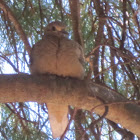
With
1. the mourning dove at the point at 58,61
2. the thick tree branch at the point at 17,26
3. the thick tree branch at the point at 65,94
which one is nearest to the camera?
Result: the thick tree branch at the point at 65,94

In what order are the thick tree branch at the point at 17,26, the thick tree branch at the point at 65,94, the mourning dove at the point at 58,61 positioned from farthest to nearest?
the thick tree branch at the point at 17,26 < the mourning dove at the point at 58,61 < the thick tree branch at the point at 65,94

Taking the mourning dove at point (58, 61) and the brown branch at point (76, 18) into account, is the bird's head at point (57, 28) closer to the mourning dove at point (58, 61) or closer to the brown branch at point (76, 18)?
the mourning dove at point (58, 61)

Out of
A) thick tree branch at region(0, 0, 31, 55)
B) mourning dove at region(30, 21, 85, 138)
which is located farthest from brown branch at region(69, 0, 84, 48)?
thick tree branch at region(0, 0, 31, 55)

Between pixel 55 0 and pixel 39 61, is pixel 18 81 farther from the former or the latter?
pixel 55 0

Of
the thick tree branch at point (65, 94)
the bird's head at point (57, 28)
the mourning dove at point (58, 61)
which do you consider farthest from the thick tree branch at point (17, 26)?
the thick tree branch at point (65, 94)

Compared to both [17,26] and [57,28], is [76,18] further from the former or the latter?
[17,26]

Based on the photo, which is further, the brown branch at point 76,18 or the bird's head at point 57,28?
the bird's head at point 57,28

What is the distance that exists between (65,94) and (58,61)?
442 millimetres

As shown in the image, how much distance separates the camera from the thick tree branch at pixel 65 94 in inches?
61.6

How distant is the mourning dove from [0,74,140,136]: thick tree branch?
14.2 inches

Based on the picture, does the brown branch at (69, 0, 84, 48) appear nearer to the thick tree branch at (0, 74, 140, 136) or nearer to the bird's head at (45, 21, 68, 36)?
the bird's head at (45, 21, 68, 36)

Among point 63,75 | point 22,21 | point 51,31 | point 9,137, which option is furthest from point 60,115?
point 22,21

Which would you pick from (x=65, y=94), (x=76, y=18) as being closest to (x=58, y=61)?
(x=76, y=18)

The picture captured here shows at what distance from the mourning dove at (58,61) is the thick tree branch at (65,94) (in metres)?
0.36
